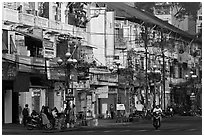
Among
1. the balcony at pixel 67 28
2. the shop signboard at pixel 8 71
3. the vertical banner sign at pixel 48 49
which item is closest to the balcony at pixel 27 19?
the vertical banner sign at pixel 48 49

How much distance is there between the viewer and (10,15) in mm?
40375

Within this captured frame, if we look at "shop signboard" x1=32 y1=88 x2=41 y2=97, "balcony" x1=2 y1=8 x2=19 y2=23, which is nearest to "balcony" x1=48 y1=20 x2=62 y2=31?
"shop signboard" x1=32 y1=88 x2=41 y2=97

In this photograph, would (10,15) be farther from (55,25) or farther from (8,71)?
(55,25)

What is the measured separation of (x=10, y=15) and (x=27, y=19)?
7.31 feet

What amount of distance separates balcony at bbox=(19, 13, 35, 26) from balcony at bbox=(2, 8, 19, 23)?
1.88 feet

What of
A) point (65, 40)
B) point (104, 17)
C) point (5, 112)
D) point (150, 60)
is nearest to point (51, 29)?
point (65, 40)

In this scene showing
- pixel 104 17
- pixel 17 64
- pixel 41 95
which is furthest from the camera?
pixel 104 17

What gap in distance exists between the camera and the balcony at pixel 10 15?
39666 mm

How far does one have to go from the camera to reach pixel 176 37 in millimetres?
71250

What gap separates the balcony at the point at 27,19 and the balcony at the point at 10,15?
57 centimetres

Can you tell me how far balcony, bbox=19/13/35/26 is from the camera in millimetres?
41688

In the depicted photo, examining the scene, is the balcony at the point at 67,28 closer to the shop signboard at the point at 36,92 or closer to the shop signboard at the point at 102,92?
the shop signboard at the point at 36,92

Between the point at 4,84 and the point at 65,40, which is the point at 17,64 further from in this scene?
the point at 65,40

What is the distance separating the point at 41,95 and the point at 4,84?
485 cm
